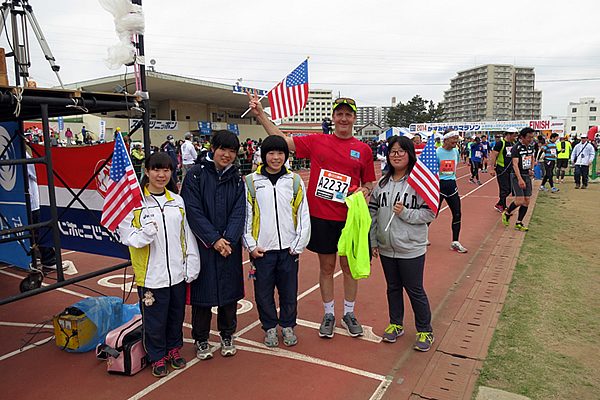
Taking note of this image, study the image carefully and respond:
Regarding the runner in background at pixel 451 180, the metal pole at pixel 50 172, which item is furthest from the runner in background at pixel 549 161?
the metal pole at pixel 50 172

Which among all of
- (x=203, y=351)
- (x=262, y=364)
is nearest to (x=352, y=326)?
(x=262, y=364)

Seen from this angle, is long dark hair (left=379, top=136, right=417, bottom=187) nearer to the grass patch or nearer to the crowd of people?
the crowd of people

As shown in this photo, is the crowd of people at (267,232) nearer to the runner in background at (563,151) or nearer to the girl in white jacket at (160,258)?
the girl in white jacket at (160,258)

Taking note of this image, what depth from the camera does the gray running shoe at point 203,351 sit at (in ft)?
11.7

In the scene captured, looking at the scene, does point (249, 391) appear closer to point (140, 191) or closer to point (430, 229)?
point (140, 191)

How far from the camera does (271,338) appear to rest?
377 cm

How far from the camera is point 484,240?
304 inches

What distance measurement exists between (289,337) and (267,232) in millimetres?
1062

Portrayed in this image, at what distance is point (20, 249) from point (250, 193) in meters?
3.83

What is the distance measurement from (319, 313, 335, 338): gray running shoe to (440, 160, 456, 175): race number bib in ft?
13.5

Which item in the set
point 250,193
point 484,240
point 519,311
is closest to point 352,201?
point 250,193

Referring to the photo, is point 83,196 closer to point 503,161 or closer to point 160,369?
point 160,369

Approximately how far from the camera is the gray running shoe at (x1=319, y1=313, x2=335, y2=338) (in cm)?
390

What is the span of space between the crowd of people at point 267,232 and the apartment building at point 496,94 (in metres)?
144
